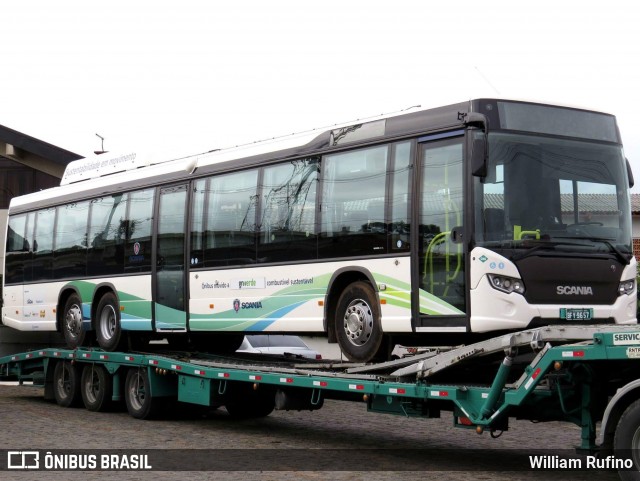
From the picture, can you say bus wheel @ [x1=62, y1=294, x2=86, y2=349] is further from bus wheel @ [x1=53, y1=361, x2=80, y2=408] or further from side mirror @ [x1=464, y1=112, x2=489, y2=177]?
side mirror @ [x1=464, y1=112, x2=489, y2=177]

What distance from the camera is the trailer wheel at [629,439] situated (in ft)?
27.7

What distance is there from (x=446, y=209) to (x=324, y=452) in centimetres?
321

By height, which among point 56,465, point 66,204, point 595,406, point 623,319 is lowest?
point 56,465

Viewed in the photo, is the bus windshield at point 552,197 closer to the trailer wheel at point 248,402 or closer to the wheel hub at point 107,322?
the trailer wheel at point 248,402

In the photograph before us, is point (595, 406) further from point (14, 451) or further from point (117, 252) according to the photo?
point (117, 252)

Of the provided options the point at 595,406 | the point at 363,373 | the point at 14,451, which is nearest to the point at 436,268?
the point at 363,373

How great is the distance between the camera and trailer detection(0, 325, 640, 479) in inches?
342

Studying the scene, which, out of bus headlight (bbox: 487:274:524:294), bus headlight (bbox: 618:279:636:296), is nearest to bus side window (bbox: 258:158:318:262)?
Result: bus headlight (bbox: 487:274:524:294)

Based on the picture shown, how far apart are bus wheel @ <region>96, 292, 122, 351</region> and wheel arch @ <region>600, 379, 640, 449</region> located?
10.2 m

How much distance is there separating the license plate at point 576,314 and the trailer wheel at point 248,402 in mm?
4647

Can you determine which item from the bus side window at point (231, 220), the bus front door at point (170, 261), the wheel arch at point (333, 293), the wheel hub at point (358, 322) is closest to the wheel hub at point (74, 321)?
the bus front door at point (170, 261)

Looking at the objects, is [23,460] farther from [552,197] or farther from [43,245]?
[43,245]

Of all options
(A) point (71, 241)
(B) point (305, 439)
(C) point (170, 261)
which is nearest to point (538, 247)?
(B) point (305, 439)

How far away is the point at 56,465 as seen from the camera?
11.0 m
